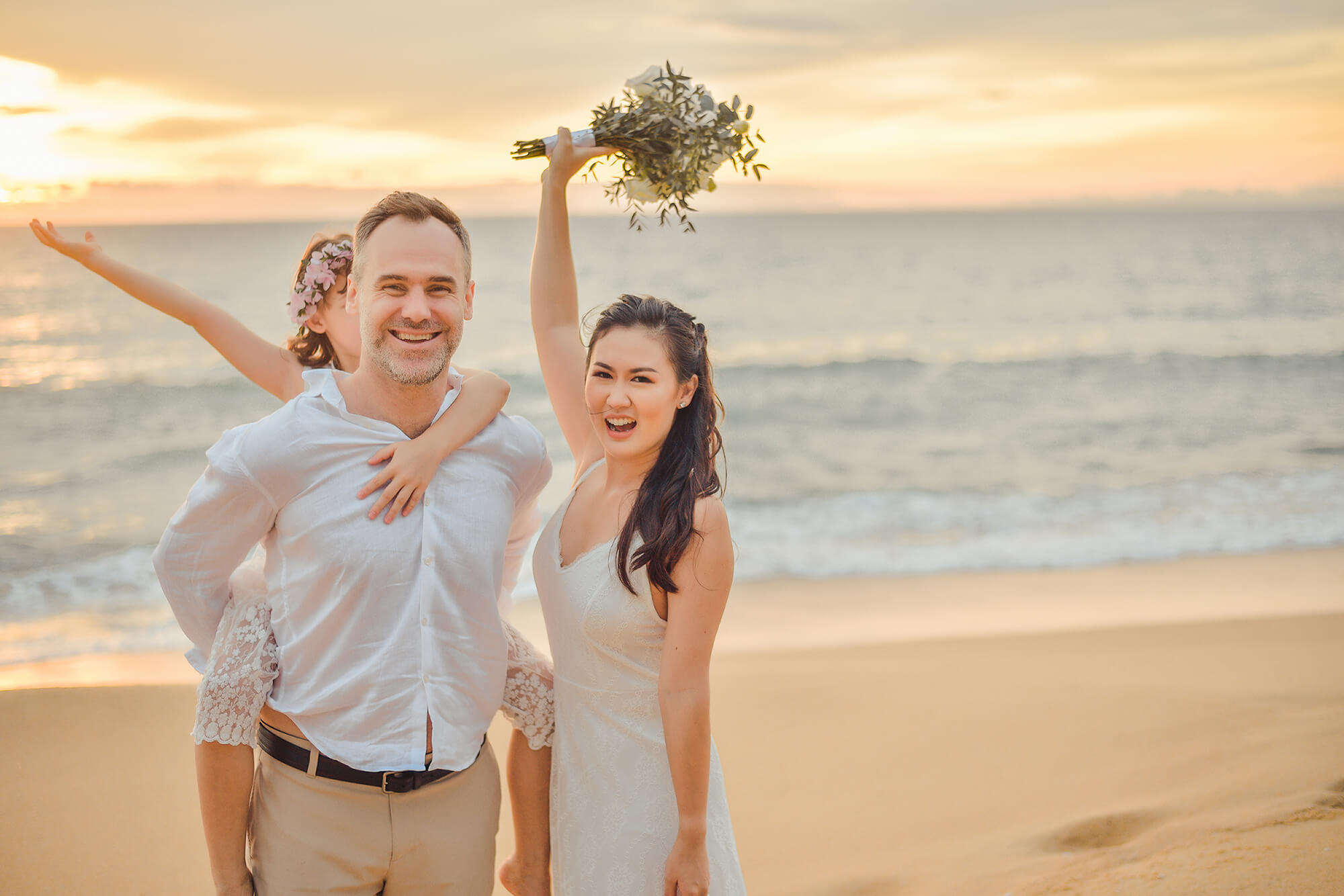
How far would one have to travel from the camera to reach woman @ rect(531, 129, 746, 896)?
95.1 inches

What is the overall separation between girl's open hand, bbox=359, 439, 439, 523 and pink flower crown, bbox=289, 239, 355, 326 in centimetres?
148

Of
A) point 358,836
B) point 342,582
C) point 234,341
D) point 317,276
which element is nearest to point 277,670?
point 342,582

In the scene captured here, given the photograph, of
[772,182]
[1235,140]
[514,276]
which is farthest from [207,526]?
[772,182]

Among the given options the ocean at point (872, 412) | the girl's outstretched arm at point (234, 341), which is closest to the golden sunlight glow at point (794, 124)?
the ocean at point (872, 412)

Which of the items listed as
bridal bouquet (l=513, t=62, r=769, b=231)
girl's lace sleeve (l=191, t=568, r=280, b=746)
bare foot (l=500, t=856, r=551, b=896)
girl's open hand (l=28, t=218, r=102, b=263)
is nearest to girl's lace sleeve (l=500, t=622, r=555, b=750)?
→ bare foot (l=500, t=856, r=551, b=896)

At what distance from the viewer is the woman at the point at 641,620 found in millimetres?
2416

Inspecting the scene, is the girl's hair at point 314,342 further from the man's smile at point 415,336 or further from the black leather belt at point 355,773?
the black leather belt at point 355,773

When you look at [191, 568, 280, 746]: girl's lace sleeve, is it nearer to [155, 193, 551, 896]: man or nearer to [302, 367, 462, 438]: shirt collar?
[155, 193, 551, 896]: man

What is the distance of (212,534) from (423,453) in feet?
1.74

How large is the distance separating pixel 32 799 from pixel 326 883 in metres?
3.46

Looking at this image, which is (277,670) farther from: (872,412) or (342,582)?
(872,412)

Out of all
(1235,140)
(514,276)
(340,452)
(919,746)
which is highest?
(1235,140)

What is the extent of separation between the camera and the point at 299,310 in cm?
368

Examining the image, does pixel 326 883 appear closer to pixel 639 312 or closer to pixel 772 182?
pixel 639 312
